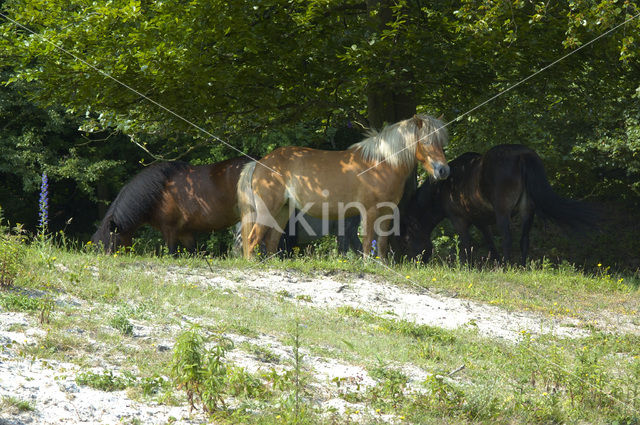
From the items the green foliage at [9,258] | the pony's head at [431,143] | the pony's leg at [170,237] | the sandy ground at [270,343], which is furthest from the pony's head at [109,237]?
the green foliage at [9,258]

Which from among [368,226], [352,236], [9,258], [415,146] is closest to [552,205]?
[415,146]

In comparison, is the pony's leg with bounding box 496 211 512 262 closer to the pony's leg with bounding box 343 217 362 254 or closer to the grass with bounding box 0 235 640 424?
the grass with bounding box 0 235 640 424

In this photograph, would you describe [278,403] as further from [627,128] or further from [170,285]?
[627,128]

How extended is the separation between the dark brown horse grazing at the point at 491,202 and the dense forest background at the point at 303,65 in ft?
3.90

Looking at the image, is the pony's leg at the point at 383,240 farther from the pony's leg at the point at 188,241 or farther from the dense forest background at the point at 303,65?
the pony's leg at the point at 188,241

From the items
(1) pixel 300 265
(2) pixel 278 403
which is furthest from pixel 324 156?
(2) pixel 278 403

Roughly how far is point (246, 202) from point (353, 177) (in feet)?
6.11

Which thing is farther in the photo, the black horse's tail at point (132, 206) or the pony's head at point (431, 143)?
the black horse's tail at point (132, 206)

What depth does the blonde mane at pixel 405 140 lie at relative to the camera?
11438 millimetres

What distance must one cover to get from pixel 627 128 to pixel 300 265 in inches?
419

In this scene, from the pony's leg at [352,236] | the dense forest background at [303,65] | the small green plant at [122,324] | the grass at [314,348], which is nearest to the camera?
the grass at [314,348]

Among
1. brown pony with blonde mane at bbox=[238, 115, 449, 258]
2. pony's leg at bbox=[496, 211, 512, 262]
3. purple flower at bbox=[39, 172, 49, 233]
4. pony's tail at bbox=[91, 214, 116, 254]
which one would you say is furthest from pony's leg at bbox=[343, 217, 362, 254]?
purple flower at bbox=[39, 172, 49, 233]

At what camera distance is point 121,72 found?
12.2 meters

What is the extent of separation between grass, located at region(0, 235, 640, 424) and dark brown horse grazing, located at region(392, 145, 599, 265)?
3249 millimetres
